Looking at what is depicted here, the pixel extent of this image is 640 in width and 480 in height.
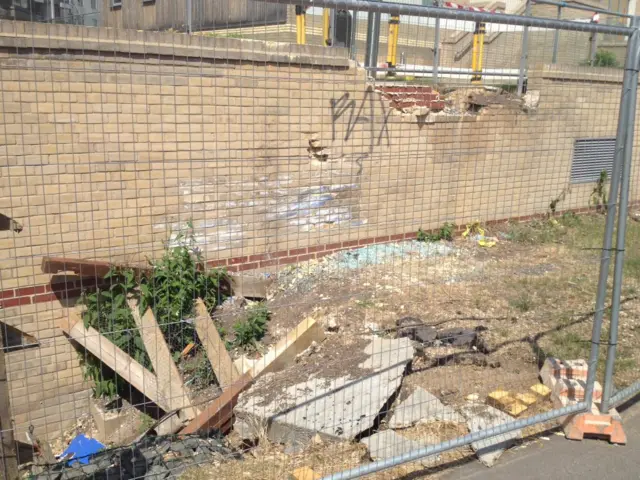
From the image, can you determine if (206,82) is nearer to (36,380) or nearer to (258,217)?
(258,217)

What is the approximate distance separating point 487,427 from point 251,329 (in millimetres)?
2475

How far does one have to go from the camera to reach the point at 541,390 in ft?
14.1

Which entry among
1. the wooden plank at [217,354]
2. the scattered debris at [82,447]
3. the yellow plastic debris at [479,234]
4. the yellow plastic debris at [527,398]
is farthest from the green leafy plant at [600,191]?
the scattered debris at [82,447]

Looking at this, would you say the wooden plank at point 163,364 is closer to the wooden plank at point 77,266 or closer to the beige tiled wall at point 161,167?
the wooden plank at point 77,266

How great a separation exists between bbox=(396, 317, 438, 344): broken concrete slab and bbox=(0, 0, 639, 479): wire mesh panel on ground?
32 mm

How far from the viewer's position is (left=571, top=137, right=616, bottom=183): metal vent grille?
9.23 metres

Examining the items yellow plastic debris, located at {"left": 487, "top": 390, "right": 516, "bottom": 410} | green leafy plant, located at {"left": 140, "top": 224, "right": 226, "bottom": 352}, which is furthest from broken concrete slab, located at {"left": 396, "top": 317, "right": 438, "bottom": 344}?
green leafy plant, located at {"left": 140, "top": 224, "right": 226, "bottom": 352}

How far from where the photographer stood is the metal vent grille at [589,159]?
364 inches

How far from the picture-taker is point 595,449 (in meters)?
3.79

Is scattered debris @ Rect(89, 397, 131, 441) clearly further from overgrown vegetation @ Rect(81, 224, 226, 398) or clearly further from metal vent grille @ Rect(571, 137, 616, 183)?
metal vent grille @ Rect(571, 137, 616, 183)

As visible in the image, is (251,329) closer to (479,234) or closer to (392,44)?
(479,234)

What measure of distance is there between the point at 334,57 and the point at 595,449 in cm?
451

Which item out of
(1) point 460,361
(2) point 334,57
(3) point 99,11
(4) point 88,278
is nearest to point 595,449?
(1) point 460,361

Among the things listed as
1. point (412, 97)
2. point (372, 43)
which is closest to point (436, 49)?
point (412, 97)
